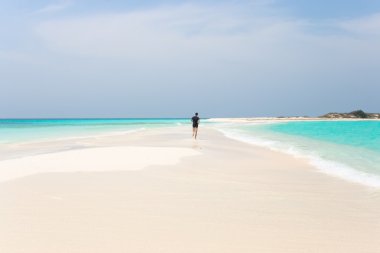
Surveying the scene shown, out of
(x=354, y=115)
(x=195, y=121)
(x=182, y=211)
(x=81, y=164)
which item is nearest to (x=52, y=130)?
(x=195, y=121)

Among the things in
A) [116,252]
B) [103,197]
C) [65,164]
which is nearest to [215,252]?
[116,252]

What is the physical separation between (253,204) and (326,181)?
3.31 meters

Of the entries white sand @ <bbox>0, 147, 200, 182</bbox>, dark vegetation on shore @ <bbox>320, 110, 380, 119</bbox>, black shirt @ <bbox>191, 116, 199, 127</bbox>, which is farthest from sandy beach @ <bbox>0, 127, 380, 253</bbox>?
dark vegetation on shore @ <bbox>320, 110, 380, 119</bbox>

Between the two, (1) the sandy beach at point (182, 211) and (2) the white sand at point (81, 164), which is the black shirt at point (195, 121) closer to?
(2) the white sand at point (81, 164)

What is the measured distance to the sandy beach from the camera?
4566 mm

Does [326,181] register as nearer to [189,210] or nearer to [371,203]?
[371,203]

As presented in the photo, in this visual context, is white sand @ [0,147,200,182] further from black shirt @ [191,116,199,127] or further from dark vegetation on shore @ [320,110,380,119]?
dark vegetation on shore @ [320,110,380,119]

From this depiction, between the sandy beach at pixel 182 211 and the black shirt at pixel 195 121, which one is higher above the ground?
the black shirt at pixel 195 121

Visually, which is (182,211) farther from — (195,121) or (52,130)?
(52,130)

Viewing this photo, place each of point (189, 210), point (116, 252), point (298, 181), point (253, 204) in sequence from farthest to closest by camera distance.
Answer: point (298, 181) → point (253, 204) → point (189, 210) → point (116, 252)

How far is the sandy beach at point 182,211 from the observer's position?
15.0 ft

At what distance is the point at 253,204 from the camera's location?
658cm

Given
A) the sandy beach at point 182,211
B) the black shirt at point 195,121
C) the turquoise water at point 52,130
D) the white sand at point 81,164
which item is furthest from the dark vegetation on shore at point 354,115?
the sandy beach at point 182,211

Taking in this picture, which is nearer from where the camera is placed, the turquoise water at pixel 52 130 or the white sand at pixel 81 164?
the white sand at pixel 81 164
